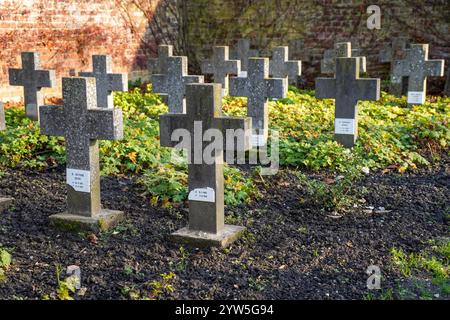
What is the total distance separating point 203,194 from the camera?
203 inches

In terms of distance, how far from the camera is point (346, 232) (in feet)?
17.7

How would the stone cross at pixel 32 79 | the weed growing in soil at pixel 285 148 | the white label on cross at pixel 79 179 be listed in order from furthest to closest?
the stone cross at pixel 32 79
the weed growing in soil at pixel 285 148
the white label on cross at pixel 79 179

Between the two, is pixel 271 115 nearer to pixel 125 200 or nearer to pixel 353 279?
pixel 125 200

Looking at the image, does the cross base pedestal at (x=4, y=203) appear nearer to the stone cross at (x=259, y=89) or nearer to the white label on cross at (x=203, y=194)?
the white label on cross at (x=203, y=194)

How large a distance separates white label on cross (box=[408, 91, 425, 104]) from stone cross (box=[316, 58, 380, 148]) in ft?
9.93

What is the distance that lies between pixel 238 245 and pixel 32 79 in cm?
613

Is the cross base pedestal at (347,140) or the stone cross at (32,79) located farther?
the stone cross at (32,79)

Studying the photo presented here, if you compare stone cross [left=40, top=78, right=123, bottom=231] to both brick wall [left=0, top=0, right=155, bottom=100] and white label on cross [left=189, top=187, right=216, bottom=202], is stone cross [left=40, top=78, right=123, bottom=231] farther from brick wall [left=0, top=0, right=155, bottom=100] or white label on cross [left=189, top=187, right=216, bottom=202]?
brick wall [left=0, top=0, right=155, bottom=100]

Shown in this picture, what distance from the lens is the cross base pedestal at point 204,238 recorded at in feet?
16.5

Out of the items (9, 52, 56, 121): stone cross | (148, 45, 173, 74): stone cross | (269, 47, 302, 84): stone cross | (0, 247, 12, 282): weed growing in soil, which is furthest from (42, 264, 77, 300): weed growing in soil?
(269, 47, 302, 84): stone cross

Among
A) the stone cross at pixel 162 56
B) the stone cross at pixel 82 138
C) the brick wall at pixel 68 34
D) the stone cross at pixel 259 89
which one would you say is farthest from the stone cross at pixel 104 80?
the stone cross at pixel 82 138

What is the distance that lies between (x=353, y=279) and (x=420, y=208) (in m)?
1.96

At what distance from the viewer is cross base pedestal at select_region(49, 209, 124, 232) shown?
5.38 metres

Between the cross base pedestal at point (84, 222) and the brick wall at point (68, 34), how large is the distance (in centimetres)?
643
